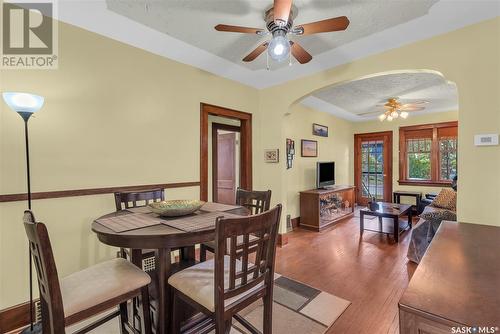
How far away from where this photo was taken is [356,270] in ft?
8.85

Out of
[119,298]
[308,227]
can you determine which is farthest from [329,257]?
[119,298]

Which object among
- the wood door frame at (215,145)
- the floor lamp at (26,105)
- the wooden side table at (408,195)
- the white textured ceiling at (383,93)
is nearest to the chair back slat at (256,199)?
the floor lamp at (26,105)

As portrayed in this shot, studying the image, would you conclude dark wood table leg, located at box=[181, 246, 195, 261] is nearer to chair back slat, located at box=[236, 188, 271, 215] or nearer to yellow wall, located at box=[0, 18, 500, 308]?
chair back slat, located at box=[236, 188, 271, 215]

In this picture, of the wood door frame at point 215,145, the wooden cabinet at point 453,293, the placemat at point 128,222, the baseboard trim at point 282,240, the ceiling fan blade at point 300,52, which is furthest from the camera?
the wood door frame at point 215,145

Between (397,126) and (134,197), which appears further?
(397,126)

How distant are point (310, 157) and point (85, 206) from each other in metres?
4.11

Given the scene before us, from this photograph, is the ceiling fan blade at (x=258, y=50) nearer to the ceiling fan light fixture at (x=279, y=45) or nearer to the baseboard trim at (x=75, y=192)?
the ceiling fan light fixture at (x=279, y=45)

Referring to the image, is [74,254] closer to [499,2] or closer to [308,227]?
[308,227]

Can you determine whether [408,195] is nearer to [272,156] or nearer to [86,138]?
[272,156]

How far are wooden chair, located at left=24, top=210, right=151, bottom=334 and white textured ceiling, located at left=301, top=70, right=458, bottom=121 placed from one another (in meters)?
3.25

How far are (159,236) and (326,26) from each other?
1888 millimetres

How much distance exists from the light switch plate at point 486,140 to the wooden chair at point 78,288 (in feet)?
9.26

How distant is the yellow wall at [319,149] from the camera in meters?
4.50

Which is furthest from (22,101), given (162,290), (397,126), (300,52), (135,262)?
(397,126)
